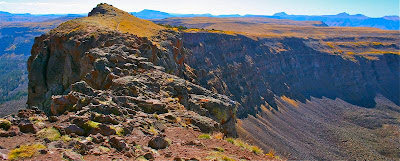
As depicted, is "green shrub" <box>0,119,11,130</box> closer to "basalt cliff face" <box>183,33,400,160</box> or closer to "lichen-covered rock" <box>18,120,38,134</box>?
"lichen-covered rock" <box>18,120,38,134</box>

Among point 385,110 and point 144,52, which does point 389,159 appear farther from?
point 144,52

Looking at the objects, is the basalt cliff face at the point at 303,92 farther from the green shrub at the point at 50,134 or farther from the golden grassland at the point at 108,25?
the green shrub at the point at 50,134

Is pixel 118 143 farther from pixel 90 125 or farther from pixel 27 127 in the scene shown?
pixel 27 127

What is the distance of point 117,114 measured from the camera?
1962 cm

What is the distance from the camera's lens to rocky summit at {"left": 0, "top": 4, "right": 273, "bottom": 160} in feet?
48.4

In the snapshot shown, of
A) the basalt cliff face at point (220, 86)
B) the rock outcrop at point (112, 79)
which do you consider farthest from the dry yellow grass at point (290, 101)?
the rock outcrop at point (112, 79)

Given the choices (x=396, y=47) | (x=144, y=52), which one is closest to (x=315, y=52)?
(x=396, y=47)

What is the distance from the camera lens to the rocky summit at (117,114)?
14758 mm

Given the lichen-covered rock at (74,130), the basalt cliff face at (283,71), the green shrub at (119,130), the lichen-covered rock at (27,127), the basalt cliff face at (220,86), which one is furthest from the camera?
the basalt cliff face at (283,71)

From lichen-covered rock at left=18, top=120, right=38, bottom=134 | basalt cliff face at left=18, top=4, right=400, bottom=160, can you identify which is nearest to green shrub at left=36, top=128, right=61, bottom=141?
basalt cliff face at left=18, top=4, right=400, bottom=160

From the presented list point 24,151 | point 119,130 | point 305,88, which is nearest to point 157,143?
point 119,130

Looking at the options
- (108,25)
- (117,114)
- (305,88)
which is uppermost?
(108,25)

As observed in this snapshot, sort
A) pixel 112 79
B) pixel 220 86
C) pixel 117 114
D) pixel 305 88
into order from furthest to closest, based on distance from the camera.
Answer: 1. pixel 305 88
2. pixel 220 86
3. pixel 112 79
4. pixel 117 114

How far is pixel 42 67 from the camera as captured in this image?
4362 centimetres
